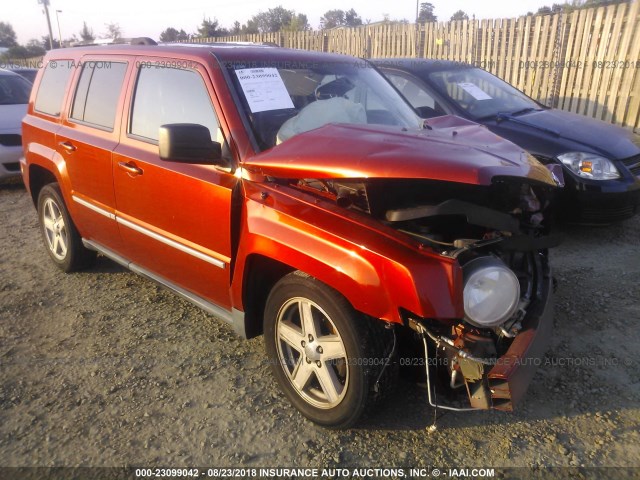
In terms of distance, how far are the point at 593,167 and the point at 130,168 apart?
4.03 m

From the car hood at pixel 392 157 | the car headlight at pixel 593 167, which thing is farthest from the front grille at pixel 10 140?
the car headlight at pixel 593 167

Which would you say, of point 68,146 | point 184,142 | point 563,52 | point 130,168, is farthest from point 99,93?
point 563,52

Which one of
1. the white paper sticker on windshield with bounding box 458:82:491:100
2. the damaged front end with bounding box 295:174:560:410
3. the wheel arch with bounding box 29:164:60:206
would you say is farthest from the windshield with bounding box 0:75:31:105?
the damaged front end with bounding box 295:174:560:410

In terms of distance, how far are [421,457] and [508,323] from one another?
0.77m

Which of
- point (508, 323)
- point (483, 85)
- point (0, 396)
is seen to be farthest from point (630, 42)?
point (0, 396)

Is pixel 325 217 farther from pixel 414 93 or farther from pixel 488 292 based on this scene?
pixel 414 93

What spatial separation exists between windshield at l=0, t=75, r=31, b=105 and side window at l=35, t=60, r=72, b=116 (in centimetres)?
490

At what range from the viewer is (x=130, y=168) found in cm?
330

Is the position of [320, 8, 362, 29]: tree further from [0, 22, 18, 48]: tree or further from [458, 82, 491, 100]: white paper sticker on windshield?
[458, 82, 491, 100]: white paper sticker on windshield

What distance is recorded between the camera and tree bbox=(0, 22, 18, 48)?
2024 inches

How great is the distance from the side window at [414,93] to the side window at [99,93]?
3074 mm

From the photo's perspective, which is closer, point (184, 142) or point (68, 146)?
point (184, 142)

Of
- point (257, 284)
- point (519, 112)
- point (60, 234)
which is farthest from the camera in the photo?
point (519, 112)

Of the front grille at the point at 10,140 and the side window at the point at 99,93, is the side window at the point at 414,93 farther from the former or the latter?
the front grille at the point at 10,140
